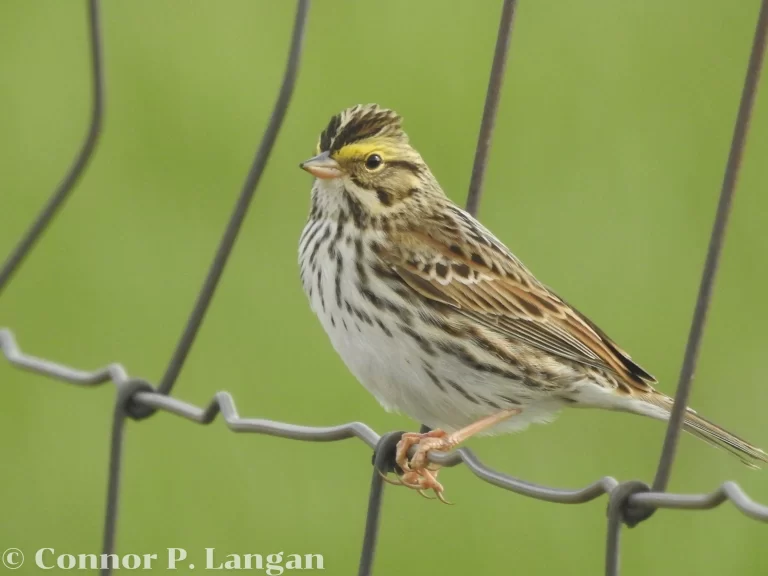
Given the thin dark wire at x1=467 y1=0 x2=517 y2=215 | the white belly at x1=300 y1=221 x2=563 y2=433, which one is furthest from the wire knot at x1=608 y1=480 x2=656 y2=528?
the white belly at x1=300 y1=221 x2=563 y2=433

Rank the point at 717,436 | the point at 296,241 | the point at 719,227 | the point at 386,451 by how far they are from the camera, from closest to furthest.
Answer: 1. the point at 719,227
2. the point at 386,451
3. the point at 717,436
4. the point at 296,241

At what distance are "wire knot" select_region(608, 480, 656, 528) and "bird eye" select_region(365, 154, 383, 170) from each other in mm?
1432

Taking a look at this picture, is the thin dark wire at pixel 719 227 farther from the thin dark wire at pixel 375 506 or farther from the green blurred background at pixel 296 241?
the green blurred background at pixel 296 241

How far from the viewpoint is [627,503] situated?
9.02 feet

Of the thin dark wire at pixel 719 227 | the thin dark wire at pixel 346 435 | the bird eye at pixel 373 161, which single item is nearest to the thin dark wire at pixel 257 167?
the thin dark wire at pixel 346 435

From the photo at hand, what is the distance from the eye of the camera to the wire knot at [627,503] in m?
2.74

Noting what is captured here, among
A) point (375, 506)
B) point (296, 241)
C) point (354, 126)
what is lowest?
point (375, 506)

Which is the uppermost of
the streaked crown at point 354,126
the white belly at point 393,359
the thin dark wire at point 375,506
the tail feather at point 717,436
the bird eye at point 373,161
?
the streaked crown at point 354,126

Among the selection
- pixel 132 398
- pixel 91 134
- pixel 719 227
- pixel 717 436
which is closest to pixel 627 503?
pixel 719 227

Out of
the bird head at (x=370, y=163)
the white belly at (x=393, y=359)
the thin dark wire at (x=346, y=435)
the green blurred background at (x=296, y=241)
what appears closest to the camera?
the thin dark wire at (x=346, y=435)

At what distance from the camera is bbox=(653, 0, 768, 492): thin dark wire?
262 cm

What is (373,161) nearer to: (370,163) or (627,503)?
(370,163)

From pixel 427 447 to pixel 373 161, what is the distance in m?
0.73

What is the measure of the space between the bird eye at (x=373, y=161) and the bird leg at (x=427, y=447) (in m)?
0.61
